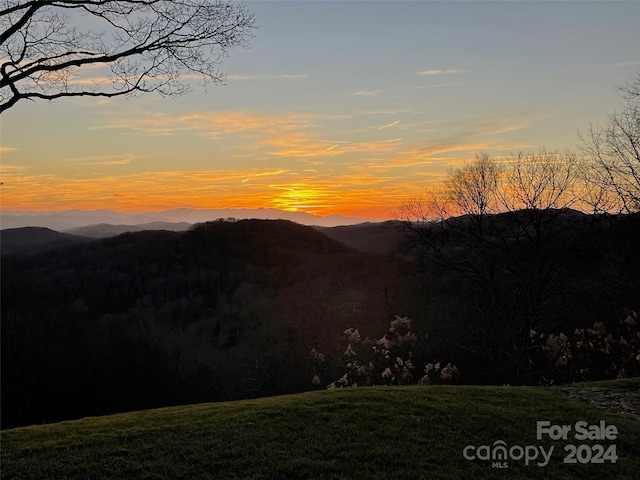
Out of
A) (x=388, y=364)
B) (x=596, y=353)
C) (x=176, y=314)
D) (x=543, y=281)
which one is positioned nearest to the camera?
(x=596, y=353)

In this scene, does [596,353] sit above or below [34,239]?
below

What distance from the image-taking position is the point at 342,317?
40938mm

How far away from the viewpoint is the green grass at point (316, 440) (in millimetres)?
7449

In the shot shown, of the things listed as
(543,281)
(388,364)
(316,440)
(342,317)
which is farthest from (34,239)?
(316,440)

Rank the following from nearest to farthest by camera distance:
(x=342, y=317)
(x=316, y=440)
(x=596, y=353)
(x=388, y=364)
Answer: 1. (x=316, y=440)
2. (x=596, y=353)
3. (x=388, y=364)
4. (x=342, y=317)

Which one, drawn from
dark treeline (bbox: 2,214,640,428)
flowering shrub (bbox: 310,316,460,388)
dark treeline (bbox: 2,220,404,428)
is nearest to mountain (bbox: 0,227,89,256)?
dark treeline (bbox: 2,220,404,428)

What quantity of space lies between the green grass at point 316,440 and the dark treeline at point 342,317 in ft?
29.1

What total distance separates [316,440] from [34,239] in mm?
123883

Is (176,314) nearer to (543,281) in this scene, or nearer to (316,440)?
(543,281)

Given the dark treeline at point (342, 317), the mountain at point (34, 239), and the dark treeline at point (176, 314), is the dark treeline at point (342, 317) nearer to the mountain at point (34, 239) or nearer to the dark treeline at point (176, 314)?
the dark treeline at point (176, 314)

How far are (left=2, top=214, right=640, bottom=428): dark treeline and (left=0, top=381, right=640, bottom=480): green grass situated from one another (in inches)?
349

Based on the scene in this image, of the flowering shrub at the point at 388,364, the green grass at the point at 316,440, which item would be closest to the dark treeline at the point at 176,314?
the flowering shrub at the point at 388,364

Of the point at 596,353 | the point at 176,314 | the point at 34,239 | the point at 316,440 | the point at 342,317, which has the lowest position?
the point at 176,314

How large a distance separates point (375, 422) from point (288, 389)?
109 ft
